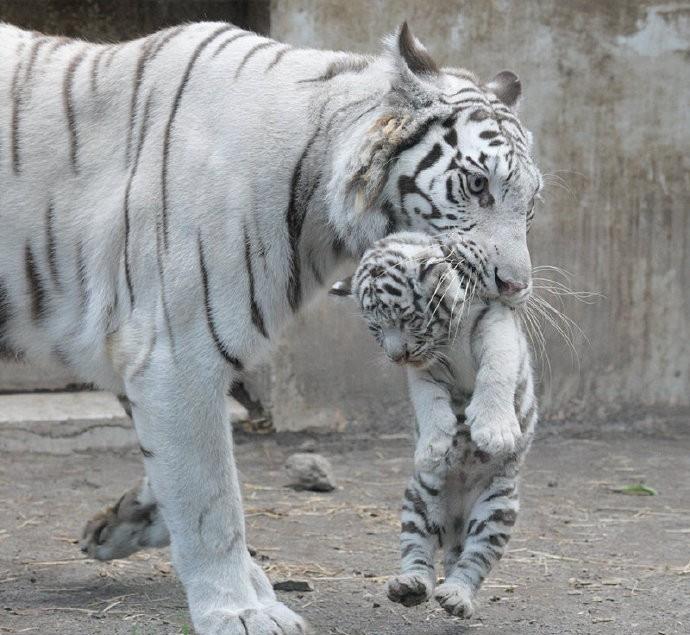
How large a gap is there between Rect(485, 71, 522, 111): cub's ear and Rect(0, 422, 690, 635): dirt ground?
1.37 metres

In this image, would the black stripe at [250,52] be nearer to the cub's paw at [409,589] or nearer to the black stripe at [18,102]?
the black stripe at [18,102]

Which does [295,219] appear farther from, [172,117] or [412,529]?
[412,529]

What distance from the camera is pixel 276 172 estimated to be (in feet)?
10.6

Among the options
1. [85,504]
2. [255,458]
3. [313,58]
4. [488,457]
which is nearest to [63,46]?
[313,58]

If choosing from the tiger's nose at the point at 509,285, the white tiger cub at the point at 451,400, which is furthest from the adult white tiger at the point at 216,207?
the white tiger cub at the point at 451,400

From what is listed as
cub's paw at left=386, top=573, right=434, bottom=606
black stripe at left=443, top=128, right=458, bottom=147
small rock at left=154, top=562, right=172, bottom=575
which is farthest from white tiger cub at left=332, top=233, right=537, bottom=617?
small rock at left=154, top=562, right=172, bottom=575

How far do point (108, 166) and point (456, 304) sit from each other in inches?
37.7

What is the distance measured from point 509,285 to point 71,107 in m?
1.25

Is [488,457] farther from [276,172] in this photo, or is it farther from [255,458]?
[255,458]

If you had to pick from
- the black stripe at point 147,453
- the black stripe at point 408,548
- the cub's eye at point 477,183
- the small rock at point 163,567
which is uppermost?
the cub's eye at point 477,183

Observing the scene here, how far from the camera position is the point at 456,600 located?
10.4 feet

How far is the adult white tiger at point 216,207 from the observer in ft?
10.4

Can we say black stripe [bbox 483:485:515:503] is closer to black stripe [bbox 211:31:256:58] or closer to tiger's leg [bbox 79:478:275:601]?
tiger's leg [bbox 79:478:275:601]

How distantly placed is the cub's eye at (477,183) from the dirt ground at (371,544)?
1.14 metres
